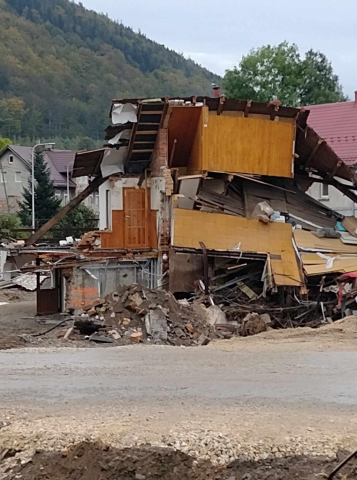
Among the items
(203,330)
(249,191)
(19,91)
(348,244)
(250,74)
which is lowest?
(203,330)

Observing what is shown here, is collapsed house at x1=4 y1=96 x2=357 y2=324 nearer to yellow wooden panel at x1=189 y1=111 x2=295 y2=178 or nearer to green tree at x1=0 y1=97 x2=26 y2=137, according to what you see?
yellow wooden panel at x1=189 y1=111 x2=295 y2=178

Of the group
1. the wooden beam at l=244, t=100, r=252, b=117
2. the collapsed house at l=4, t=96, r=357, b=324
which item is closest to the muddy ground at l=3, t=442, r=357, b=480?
the collapsed house at l=4, t=96, r=357, b=324

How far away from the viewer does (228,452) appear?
8039 millimetres

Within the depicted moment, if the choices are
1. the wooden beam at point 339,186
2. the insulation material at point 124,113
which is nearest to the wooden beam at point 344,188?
the wooden beam at point 339,186

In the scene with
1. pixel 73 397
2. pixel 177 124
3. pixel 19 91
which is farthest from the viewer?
pixel 19 91

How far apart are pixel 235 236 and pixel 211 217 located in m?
1.05

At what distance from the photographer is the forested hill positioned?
149 metres

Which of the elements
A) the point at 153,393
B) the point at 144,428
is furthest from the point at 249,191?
the point at 144,428

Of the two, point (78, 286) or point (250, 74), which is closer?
point (78, 286)

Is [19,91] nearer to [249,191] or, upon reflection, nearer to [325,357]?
[249,191]

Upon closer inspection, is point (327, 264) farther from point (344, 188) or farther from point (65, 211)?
point (65, 211)

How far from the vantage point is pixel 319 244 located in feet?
90.5

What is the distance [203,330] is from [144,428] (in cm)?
1250

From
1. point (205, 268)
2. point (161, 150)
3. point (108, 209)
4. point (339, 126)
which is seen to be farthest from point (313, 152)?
point (339, 126)
